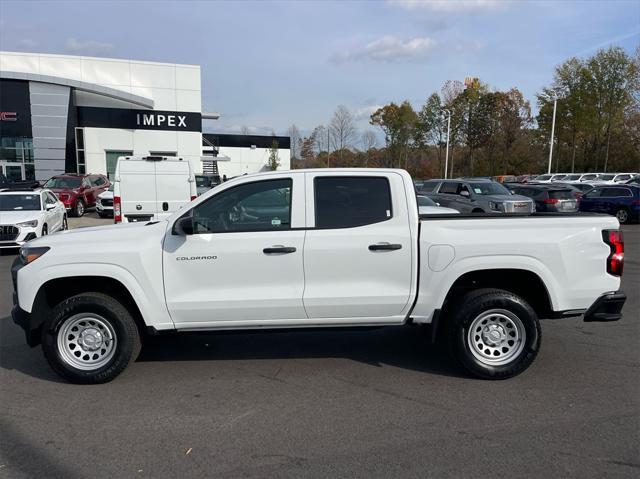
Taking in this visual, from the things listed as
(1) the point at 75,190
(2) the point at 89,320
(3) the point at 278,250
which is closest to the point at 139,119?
(1) the point at 75,190

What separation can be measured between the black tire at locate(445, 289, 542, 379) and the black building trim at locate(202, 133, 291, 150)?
2227 inches

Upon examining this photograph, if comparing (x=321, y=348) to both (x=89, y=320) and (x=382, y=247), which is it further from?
(x=89, y=320)

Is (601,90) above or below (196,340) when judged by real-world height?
above

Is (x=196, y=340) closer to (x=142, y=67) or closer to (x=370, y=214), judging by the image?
(x=370, y=214)

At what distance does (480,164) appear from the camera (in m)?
61.6

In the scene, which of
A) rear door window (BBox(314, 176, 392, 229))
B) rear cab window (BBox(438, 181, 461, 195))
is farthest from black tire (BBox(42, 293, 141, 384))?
rear cab window (BBox(438, 181, 461, 195))

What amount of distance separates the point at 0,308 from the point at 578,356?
762 centimetres

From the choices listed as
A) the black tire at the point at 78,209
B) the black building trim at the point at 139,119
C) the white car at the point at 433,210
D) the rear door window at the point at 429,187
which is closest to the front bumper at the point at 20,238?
the white car at the point at 433,210

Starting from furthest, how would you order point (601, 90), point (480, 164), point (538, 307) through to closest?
point (480, 164) < point (601, 90) < point (538, 307)

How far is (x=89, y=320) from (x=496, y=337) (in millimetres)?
3673

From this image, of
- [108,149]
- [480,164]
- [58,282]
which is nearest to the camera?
[58,282]

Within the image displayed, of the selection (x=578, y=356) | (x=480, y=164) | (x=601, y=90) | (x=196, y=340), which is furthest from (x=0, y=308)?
(x=480, y=164)

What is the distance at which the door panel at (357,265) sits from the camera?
4.62 metres

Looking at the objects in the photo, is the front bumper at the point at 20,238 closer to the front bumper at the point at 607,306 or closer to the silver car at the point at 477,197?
the front bumper at the point at 607,306
